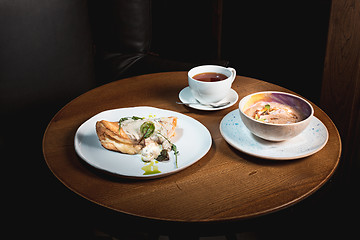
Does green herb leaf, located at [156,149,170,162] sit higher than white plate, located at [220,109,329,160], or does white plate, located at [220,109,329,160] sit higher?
white plate, located at [220,109,329,160]

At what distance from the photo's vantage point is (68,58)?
1887 millimetres

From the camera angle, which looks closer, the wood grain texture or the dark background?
the dark background

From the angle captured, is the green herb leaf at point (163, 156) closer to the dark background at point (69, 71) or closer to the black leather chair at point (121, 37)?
the dark background at point (69, 71)

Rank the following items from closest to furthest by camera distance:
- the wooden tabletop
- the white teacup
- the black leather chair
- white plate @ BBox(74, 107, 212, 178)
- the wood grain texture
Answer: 1. the wooden tabletop
2. white plate @ BBox(74, 107, 212, 178)
3. the white teacup
4. the wood grain texture
5. the black leather chair

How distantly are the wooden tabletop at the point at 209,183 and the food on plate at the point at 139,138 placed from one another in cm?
8

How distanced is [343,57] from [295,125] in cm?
104

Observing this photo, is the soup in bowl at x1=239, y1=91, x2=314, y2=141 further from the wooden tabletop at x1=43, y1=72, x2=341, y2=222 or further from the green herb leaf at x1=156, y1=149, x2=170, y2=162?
the green herb leaf at x1=156, y1=149, x2=170, y2=162

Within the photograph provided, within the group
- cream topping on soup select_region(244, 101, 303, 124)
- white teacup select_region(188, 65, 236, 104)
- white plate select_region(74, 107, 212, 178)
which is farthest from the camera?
white teacup select_region(188, 65, 236, 104)

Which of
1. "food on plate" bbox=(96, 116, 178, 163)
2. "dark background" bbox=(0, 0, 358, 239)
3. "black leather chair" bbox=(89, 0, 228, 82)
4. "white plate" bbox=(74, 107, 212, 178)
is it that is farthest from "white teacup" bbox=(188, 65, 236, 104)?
"black leather chair" bbox=(89, 0, 228, 82)

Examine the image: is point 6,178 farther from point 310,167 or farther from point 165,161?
point 310,167

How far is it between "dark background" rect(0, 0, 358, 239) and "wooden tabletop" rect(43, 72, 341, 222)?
4cm

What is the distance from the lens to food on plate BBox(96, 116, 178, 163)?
0.94m

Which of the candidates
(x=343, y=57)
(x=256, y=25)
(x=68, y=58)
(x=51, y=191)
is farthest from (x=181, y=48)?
(x=51, y=191)

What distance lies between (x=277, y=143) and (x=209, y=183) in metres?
0.25
